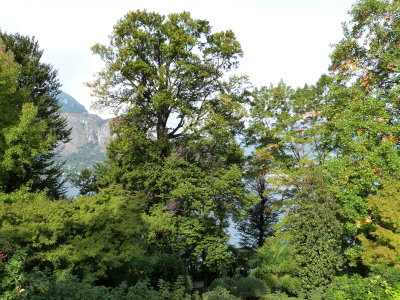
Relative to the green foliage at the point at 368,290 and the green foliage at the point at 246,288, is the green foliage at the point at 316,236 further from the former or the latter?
the green foliage at the point at 368,290

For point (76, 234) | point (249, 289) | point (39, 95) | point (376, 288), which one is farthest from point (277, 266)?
point (39, 95)

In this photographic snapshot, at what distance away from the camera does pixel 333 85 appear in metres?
18.0

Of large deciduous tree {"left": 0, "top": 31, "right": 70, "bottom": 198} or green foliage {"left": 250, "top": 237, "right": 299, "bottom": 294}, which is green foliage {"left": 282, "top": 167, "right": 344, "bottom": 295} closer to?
green foliage {"left": 250, "top": 237, "right": 299, "bottom": 294}

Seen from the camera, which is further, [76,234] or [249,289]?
[249,289]

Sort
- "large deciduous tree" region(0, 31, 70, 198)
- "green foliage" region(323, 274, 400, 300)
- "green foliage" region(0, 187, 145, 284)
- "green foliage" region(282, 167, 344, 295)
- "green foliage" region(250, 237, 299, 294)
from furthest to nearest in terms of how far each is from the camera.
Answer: "large deciduous tree" region(0, 31, 70, 198)
"green foliage" region(250, 237, 299, 294)
"green foliage" region(282, 167, 344, 295)
"green foliage" region(323, 274, 400, 300)
"green foliage" region(0, 187, 145, 284)

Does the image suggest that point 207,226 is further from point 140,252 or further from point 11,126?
point 11,126

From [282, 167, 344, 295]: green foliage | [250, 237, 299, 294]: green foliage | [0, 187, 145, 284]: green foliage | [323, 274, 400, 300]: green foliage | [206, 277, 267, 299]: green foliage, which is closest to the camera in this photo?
[0, 187, 145, 284]: green foliage

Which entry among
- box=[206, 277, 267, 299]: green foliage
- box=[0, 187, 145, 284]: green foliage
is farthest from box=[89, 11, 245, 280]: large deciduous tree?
box=[0, 187, 145, 284]: green foliage

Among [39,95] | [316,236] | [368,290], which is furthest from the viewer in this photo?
[39,95]

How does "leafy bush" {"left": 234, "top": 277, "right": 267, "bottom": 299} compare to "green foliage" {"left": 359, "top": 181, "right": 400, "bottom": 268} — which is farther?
"leafy bush" {"left": 234, "top": 277, "right": 267, "bottom": 299}

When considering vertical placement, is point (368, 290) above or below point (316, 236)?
below

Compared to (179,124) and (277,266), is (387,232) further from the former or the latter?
(179,124)

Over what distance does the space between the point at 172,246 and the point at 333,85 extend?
13.5 metres

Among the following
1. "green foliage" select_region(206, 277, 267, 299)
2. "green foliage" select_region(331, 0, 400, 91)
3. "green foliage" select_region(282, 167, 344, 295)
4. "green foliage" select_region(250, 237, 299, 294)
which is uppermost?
"green foliage" select_region(331, 0, 400, 91)
